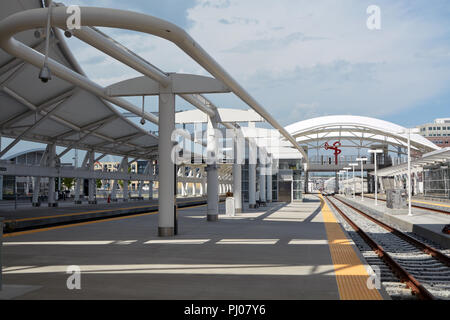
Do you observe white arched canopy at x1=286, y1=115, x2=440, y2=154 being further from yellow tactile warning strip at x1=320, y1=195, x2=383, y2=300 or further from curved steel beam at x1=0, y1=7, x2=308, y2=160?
curved steel beam at x1=0, y1=7, x2=308, y2=160

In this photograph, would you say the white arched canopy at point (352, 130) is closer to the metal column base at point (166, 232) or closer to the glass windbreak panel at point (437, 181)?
the glass windbreak panel at point (437, 181)

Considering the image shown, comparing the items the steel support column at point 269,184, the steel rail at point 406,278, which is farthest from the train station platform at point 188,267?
the steel support column at point 269,184

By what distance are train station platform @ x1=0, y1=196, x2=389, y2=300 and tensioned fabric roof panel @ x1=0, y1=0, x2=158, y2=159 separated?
7008 mm

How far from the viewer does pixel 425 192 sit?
45531 millimetres

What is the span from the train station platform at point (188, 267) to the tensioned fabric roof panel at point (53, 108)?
701 centimetres

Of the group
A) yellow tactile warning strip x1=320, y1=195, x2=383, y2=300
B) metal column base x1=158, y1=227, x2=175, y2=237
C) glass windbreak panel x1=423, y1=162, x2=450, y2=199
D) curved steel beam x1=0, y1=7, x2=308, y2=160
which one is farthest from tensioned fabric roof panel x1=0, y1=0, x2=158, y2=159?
glass windbreak panel x1=423, y1=162, x2=450, y2=199

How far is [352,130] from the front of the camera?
193 ft

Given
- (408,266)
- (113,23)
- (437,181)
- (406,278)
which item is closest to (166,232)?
(408,266)

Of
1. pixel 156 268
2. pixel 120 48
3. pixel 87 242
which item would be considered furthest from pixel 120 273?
pixel 120 48

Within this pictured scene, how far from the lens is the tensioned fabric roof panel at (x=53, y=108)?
16.3 meters

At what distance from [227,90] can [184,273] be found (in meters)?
7.28

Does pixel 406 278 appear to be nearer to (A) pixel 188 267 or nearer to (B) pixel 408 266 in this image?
(B) pixel 408 266

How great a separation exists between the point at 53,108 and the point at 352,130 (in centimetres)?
4461
